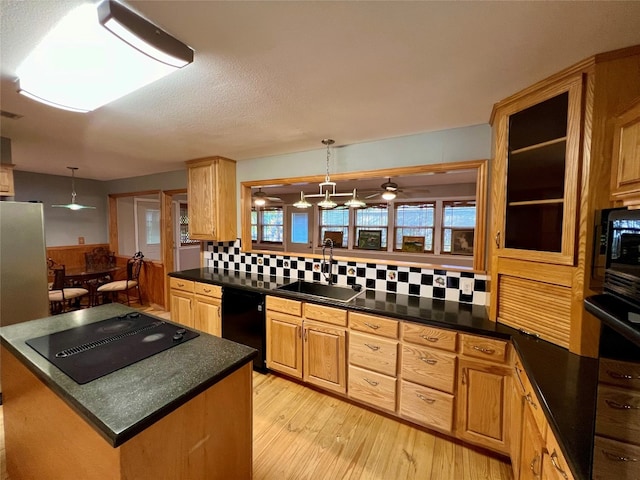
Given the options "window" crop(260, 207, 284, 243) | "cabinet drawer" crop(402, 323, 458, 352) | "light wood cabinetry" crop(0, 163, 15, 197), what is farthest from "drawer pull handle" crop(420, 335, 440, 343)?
"window" crop(260, 207, 284, 243)

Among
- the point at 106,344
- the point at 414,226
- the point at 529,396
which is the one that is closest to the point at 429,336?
the point at 529,396

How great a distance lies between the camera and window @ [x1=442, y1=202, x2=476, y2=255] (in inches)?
203

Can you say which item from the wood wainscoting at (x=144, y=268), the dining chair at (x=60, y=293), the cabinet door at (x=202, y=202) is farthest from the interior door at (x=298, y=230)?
the dining chair at (x=60, y=293)

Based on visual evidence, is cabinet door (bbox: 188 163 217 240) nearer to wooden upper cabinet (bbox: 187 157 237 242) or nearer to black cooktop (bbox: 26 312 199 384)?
wooden upper cabinet (bbox: 187 157 237 242)

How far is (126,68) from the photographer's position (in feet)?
4.30

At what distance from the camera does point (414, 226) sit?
5648mm

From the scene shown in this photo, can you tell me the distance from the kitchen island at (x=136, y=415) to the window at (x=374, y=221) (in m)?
4.88

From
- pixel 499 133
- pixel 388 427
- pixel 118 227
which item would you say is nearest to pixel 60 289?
pixel 118 227

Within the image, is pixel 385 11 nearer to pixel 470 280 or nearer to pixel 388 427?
pixel 470 280

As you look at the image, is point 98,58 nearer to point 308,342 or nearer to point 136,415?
point 136,415

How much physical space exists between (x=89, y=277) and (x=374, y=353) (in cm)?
454

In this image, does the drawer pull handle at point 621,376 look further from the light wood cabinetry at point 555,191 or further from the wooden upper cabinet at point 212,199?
the wooden upper cabinet at point 212,199

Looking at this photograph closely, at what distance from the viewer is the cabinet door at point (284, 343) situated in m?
2.42

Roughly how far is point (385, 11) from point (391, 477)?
2387 millimetres
